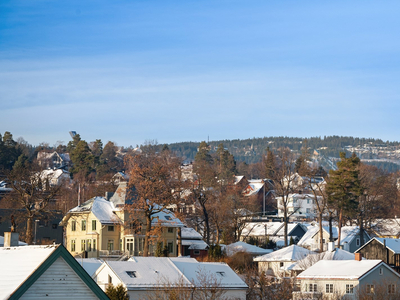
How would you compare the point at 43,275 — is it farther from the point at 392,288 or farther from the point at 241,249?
the point at 241,249

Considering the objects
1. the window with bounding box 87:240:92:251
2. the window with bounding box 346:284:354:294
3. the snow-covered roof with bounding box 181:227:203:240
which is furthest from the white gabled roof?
the window with bounding box 87:240:92:251

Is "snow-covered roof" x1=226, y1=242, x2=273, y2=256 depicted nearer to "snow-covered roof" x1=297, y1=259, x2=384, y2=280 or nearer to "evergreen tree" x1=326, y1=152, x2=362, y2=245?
"evergreen tree" x1=326, y1=152, x2=362, y2=245

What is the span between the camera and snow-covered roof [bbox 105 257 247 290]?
41.9m

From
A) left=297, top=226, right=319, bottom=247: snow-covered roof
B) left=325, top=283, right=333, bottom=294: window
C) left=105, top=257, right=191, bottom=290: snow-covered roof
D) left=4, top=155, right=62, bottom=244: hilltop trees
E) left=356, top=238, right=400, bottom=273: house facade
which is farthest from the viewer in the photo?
left=297, top=226, right=319, bottom=247: snow-covered roof

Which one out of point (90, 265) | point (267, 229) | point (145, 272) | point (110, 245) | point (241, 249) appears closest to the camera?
point (145, 272)

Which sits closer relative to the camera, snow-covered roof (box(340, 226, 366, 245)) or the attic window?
the attic window

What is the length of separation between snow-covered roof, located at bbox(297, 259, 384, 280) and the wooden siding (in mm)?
35965

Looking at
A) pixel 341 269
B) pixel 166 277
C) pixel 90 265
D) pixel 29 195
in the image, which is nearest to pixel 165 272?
pixel 166 277

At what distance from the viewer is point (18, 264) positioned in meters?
21.2

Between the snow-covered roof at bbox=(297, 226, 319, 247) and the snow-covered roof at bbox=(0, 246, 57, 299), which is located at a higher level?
the snow-covered roof at bbox=(0, 246, 57, 299)

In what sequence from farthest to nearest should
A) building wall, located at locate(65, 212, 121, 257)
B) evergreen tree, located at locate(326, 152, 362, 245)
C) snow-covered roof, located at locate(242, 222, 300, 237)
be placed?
snow-covered roof, located at locate(242, 222, 300, 237), evergreen tree, located at locate(326, 152, 362, 245), building wall, located at locate(65, 212, 121, 257)

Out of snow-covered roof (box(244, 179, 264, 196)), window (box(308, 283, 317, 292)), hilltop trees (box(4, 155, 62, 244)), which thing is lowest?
window (box(308, 283, 317, 292))

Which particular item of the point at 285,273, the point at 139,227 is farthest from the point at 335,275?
the point at 139,227

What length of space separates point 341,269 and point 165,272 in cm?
1834
